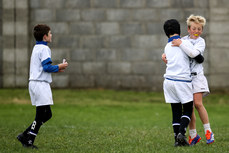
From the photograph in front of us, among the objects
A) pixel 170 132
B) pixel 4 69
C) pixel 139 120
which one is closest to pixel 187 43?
pixel 170 132

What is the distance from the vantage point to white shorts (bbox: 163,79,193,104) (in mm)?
6133

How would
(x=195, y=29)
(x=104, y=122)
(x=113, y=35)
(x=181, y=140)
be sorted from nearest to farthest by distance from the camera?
1. (x=181, y=140)
2. (x=195, y=29)
3. (x=104, y=122)
4. (x=113, y=35)

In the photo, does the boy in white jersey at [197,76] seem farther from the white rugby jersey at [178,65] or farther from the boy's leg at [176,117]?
the boy's leg at [176,117]

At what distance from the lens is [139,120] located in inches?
Result: 426

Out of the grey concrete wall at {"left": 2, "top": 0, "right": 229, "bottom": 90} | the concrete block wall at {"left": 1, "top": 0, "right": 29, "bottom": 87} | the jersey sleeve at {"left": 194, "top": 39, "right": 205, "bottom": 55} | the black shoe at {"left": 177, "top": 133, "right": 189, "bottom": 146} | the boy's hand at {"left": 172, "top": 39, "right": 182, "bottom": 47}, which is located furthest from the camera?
the concrete block wall at {"left": 1, "top": 0, "right": 29, "bottom": 87}

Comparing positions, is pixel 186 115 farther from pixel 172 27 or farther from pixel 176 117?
pixel 172 27

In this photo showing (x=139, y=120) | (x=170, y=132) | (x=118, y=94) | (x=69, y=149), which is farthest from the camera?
(x=118, y=94)

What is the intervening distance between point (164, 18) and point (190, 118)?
22.6 feet

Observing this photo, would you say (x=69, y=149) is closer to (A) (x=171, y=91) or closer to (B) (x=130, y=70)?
(A) (x=171, y=91)

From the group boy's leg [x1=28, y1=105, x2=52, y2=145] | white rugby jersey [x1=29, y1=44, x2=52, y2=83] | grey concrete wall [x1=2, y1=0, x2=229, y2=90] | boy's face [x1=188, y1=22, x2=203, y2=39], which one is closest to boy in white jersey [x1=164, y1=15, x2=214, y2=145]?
boy's face [x1=188, y1=22, x2=203, y2=39]

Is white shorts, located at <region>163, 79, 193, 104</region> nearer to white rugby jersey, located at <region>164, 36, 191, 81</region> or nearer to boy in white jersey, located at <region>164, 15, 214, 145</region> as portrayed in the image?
white rugby jersey, located at <region>164, 36, 191, 81</region>

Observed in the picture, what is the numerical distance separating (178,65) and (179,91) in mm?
306

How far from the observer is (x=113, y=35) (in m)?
13.0

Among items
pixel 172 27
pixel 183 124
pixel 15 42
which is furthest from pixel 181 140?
pixel 15 42
